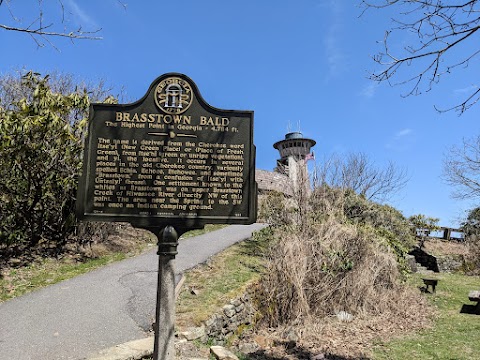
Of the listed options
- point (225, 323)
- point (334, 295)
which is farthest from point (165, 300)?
point (334, 295)

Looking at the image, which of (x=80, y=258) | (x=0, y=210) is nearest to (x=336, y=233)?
(x=80, y=258)

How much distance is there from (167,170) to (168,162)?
92 millimetres

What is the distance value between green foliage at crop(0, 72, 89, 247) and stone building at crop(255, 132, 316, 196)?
6.50m

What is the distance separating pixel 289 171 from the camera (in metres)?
17.1

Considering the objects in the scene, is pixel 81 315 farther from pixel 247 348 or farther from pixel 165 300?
pixel 165 300

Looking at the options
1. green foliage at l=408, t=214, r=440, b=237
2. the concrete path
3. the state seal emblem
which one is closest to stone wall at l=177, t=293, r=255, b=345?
the concrete path

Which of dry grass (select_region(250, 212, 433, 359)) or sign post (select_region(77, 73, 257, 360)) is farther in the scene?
dry grass (select_region(250, 212, 433, 359))

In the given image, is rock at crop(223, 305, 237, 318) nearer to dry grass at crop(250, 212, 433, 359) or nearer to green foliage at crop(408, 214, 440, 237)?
dry grass at crop(250, 212, 433, 359)

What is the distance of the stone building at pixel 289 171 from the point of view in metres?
11.7

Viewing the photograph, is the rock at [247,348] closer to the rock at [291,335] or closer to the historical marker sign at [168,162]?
the rock at [291,335]

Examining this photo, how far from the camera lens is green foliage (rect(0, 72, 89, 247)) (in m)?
9.02

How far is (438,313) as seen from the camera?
9344mm

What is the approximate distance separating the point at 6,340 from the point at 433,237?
2507 cm

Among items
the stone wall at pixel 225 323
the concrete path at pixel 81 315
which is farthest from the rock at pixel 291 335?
the concrete path at pixel 81 315
